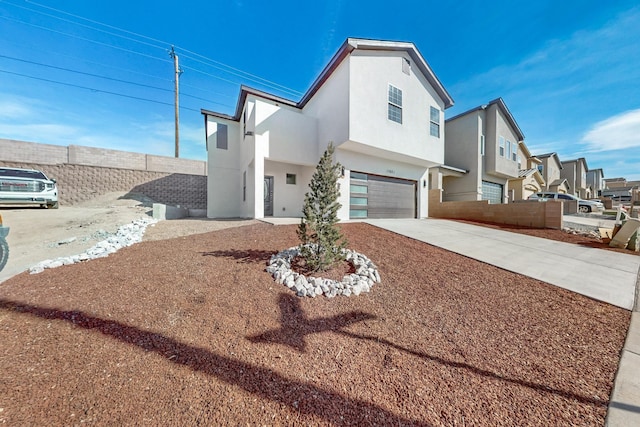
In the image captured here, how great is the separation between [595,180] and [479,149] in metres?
42.2

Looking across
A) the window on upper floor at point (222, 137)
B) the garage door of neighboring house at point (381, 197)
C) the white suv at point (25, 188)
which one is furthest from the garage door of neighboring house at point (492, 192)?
the white suv at point (25, 188)

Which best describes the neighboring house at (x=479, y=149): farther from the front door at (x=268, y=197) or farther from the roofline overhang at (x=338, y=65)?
the front door at (x=268, y=197)

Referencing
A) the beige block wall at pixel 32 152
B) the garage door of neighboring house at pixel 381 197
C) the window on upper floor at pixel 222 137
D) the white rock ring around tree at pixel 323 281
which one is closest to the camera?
the white rock ring around tree at pixel 323 281

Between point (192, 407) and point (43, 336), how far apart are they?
209 cm

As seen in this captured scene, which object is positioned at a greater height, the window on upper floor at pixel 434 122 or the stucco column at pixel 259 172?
the window on upper floor at pixel 434 122

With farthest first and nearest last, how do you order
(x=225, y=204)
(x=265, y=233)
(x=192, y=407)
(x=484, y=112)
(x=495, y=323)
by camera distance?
(x=484, y=112)
(x=225, y=204)
(x=265, y=233)
(x=495, y=323)
(x=192, y=407)

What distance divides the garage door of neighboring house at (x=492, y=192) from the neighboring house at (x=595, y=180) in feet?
112

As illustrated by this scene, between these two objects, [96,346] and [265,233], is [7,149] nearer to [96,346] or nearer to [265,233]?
[265,233]

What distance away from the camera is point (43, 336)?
2.33m

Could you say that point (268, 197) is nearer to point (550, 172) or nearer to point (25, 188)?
point (25, 188)

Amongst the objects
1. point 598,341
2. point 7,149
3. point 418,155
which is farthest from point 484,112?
point 7,149

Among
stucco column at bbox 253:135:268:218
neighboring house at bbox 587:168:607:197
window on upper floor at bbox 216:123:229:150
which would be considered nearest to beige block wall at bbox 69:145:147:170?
window on upper floor at bbox 216:123:229:150

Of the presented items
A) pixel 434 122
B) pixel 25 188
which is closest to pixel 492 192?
pixel 434 122

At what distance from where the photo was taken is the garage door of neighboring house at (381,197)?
10188 mm
